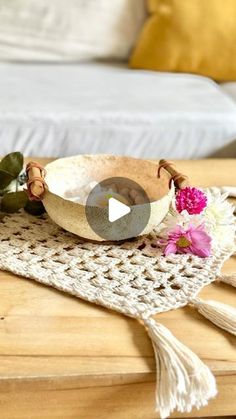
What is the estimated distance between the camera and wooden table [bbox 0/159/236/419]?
0.82 meters

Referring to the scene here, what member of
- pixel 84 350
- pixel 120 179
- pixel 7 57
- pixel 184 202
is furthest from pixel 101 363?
pixel 7 57

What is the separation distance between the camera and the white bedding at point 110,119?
1706mm

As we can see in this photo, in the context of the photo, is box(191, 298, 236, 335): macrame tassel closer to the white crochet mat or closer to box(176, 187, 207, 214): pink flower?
the white crochet mat

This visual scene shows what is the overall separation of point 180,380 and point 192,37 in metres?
1.40

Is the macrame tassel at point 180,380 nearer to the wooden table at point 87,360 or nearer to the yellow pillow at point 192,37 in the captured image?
the wooden table at point 87,360

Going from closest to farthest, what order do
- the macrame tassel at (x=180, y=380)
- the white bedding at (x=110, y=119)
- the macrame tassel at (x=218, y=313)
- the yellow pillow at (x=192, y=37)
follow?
the macrame tassel at (x=180, y=380) → the macrame tassel at (x=218, y=313) → the white bedding at (x=110, y=119) → the yellow pillow at (x=192, y=37)

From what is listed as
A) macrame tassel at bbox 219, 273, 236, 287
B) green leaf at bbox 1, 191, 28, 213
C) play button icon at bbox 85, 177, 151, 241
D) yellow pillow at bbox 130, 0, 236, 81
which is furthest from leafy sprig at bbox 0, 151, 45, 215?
yellow pillow at bbox 130, 0, 236, 81

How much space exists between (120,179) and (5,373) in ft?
1.59

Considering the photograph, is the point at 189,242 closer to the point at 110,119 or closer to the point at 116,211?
the point at 116,211

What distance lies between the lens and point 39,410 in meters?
0.84

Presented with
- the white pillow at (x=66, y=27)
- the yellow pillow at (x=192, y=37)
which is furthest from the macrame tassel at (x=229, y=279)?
the white pillow at (x=66, y=27)

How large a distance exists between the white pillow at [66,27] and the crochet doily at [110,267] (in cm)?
111

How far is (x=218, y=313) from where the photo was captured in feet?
3.02

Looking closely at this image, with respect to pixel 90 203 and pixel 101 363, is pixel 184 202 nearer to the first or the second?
pixel 90 203
